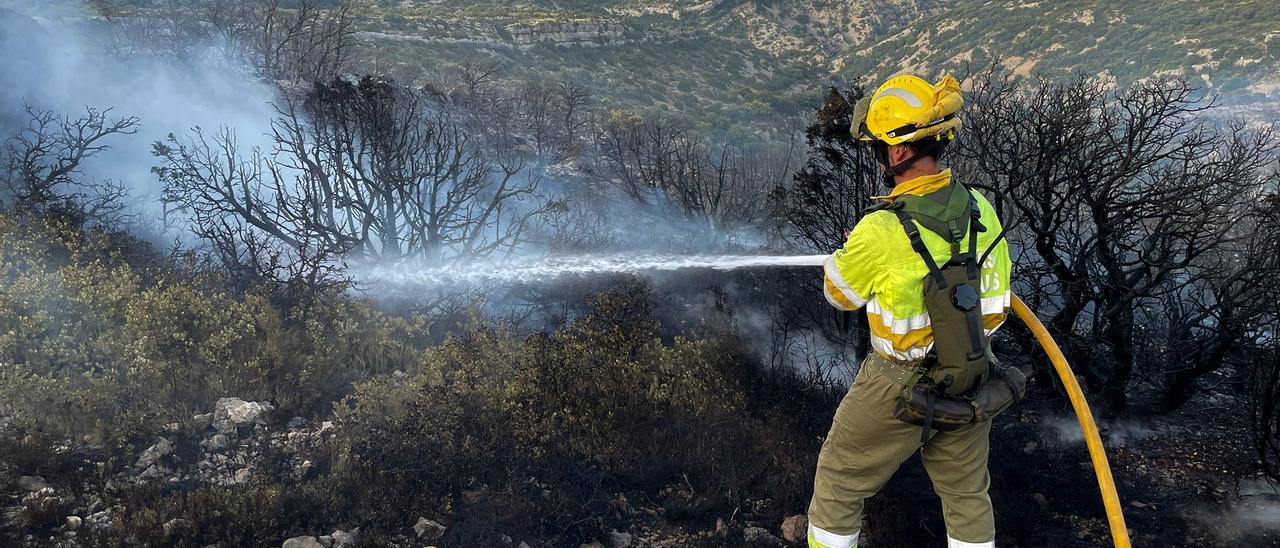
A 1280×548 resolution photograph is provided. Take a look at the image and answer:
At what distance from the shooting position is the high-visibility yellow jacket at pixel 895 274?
9.45ft

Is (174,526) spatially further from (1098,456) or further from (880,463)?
(1098,456)

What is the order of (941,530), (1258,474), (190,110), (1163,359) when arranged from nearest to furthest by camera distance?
(941,530) < (1258,474) < (1163,359) < (190,110)

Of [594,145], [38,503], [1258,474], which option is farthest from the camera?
[594,145]

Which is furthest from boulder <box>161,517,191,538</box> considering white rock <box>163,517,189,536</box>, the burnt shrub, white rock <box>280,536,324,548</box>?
the burnt shrub

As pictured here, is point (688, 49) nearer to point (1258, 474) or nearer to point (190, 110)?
point (190, 110)

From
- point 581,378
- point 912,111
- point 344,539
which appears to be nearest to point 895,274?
point 912,111

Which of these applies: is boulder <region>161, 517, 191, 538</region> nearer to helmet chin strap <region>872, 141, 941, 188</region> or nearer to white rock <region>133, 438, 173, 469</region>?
white rock <region>133, 438, 173, 469</region>

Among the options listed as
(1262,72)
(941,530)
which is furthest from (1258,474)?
(1262,72)

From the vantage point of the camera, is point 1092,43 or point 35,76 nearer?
point 35,76

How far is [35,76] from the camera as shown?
14.9 m

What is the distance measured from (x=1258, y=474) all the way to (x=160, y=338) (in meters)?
9.17

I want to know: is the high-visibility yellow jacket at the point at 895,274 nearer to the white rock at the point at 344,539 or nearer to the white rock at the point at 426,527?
the white rock at the point at 426,527

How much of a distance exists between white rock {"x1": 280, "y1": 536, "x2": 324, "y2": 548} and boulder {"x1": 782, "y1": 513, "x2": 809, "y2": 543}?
291 cm

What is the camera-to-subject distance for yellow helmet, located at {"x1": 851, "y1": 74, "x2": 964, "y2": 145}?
2.93 m
